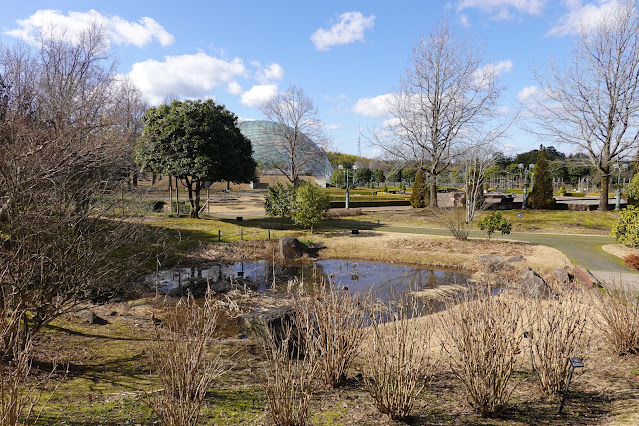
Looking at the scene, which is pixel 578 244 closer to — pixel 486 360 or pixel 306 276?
pixel 306 276

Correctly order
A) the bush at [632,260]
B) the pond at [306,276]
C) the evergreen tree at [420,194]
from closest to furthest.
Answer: the pond at [306,276] → the bush at [632,260] → the evergreen tree at [420,194]

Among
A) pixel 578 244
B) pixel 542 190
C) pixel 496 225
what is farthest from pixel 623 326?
pixel 542 190

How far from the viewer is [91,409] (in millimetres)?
4137

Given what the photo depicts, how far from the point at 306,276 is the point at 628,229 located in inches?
487

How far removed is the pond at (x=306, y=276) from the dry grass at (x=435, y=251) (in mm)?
767

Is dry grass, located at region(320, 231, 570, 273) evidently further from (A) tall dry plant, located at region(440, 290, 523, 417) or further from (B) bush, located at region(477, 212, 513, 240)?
(A) tall dry plant, located at region(440, 290, 523, 417)

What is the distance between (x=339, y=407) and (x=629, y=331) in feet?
14.6

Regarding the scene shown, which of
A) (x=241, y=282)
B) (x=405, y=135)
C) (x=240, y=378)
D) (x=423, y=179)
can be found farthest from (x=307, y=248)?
(x=423, y=179)

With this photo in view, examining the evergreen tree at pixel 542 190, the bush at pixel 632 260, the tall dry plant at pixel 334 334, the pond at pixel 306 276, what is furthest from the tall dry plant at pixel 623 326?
the evergreen tree at pixel 542 190

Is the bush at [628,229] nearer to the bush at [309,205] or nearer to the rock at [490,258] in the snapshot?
the rock at [490,258]

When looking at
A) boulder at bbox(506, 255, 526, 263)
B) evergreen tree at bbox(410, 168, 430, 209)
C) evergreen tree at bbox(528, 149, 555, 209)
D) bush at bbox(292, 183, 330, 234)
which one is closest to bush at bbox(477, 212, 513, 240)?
boulder at bbox(506, 255, 526, 263)

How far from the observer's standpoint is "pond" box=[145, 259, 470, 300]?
41.8 ft

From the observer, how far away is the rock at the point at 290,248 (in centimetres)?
1742

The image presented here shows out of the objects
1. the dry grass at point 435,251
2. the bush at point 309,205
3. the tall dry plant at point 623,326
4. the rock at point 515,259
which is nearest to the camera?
the tall dry plant at point 623,326
